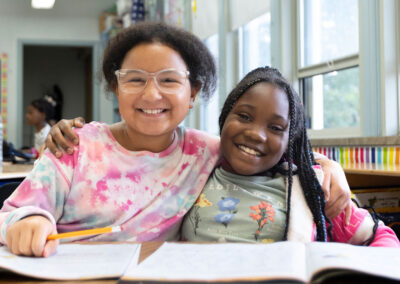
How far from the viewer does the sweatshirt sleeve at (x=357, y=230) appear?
3.71 feet

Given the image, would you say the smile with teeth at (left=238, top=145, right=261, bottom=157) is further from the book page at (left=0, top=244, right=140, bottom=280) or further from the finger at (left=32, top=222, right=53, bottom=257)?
the finger at (left=32, top=222, right=53, bottom=257)

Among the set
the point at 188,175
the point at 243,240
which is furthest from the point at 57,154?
the point at 243,240

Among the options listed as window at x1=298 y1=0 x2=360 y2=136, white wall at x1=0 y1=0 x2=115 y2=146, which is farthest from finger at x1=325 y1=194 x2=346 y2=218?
white wall at x1=0 y1=0 x2=115 y2=146

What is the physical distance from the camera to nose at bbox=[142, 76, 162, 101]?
3.77ft

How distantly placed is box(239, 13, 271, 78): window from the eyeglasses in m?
2.42

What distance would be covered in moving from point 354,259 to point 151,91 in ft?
2.22

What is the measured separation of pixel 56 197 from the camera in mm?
1099

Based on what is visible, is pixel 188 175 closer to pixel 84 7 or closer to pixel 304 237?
pixel 304 237

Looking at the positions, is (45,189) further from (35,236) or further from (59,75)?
(59,75)

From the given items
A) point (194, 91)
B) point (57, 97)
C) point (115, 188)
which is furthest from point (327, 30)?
point (57, 97)

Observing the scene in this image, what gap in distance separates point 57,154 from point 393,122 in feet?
6.31

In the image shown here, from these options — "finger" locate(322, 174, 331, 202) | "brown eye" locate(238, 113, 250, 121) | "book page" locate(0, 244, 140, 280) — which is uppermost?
"brown eye" locate(238, 113, 250, 121)

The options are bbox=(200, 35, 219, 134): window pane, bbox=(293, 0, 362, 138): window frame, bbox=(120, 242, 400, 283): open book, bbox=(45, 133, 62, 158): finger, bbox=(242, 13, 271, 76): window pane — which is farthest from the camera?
bbox=(200, 35, 219, 134): window pane

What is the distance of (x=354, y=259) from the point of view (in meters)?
0.65
